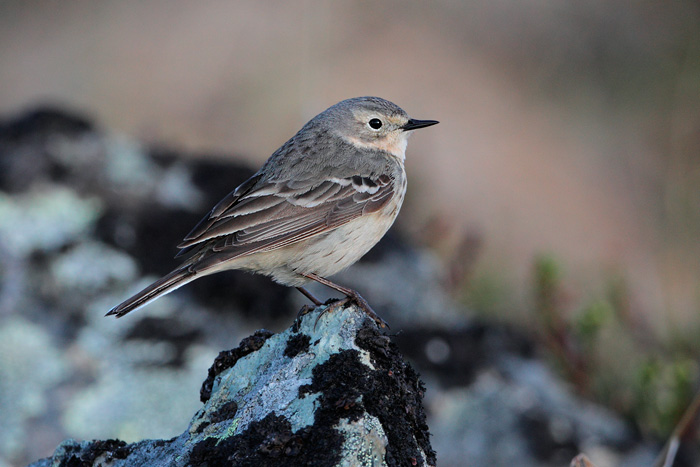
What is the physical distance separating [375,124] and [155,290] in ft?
8.12

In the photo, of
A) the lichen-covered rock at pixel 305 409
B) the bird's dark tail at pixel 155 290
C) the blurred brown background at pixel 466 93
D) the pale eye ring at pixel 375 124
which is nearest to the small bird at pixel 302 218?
the bird's dark tail at pixel 155 290

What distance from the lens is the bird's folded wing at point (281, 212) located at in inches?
187

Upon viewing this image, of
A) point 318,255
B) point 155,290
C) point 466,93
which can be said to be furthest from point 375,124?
point 466,93

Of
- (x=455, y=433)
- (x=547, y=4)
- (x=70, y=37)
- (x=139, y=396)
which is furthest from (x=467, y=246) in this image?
(x=70, y=37)

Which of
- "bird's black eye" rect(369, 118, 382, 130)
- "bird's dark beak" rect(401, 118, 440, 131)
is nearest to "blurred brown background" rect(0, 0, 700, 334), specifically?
"bird's dark beak" rect(401, 118, 440, 131)

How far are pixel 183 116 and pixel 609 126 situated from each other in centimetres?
615

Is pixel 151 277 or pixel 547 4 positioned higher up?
pixel 547 4

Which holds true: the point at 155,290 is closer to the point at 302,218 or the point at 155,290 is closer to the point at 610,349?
the point at 302,218

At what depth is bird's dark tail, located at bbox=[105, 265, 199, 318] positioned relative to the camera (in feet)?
13.5

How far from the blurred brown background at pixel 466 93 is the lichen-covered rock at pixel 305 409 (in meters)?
5.04

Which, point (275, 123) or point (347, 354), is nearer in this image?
point (347, 354)

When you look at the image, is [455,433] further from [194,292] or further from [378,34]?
[378,34]

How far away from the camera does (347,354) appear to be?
10.8ft

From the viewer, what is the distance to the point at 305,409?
3049 mm
